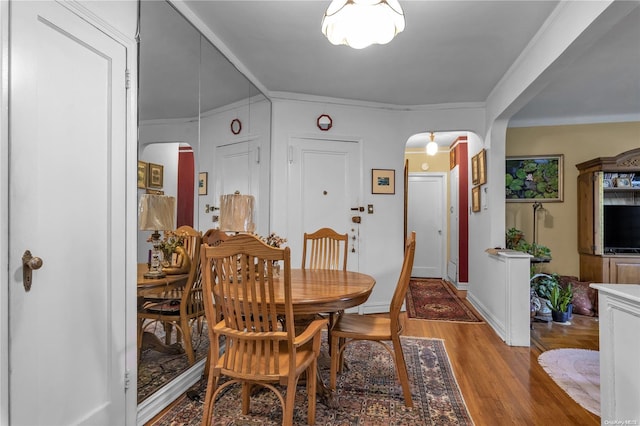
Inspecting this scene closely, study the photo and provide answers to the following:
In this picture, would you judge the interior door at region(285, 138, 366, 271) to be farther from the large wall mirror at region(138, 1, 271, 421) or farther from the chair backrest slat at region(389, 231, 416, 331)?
the chair backrest slat at region(389, 231, 416, 331)

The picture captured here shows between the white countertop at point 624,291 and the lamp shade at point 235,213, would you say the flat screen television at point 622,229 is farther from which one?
the lamp shade at point 235,213

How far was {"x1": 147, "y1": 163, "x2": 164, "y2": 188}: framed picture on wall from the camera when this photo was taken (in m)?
1.98

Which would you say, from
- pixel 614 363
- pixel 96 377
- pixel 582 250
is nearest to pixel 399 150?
pixel 582 250

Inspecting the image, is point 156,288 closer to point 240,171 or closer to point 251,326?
point 251,326

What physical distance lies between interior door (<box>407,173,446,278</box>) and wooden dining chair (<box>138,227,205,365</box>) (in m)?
5.06

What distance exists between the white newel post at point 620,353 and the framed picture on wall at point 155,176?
97.2 inches

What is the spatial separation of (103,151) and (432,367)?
2.66 m

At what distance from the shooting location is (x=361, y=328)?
86.5 inches

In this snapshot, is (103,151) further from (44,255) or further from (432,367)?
(432,367)

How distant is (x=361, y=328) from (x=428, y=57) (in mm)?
2378

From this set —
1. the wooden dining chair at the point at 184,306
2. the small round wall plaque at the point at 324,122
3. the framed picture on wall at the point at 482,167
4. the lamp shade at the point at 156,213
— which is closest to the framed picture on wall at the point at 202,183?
the wooden dining chair at the point at 184,306

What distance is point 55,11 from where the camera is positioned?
1411 mm

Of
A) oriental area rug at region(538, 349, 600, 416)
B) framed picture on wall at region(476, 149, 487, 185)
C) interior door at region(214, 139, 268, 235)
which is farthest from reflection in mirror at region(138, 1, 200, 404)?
framed picture on wall at region(476, 149, 487, 185)

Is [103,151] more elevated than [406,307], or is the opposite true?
[103,151]
